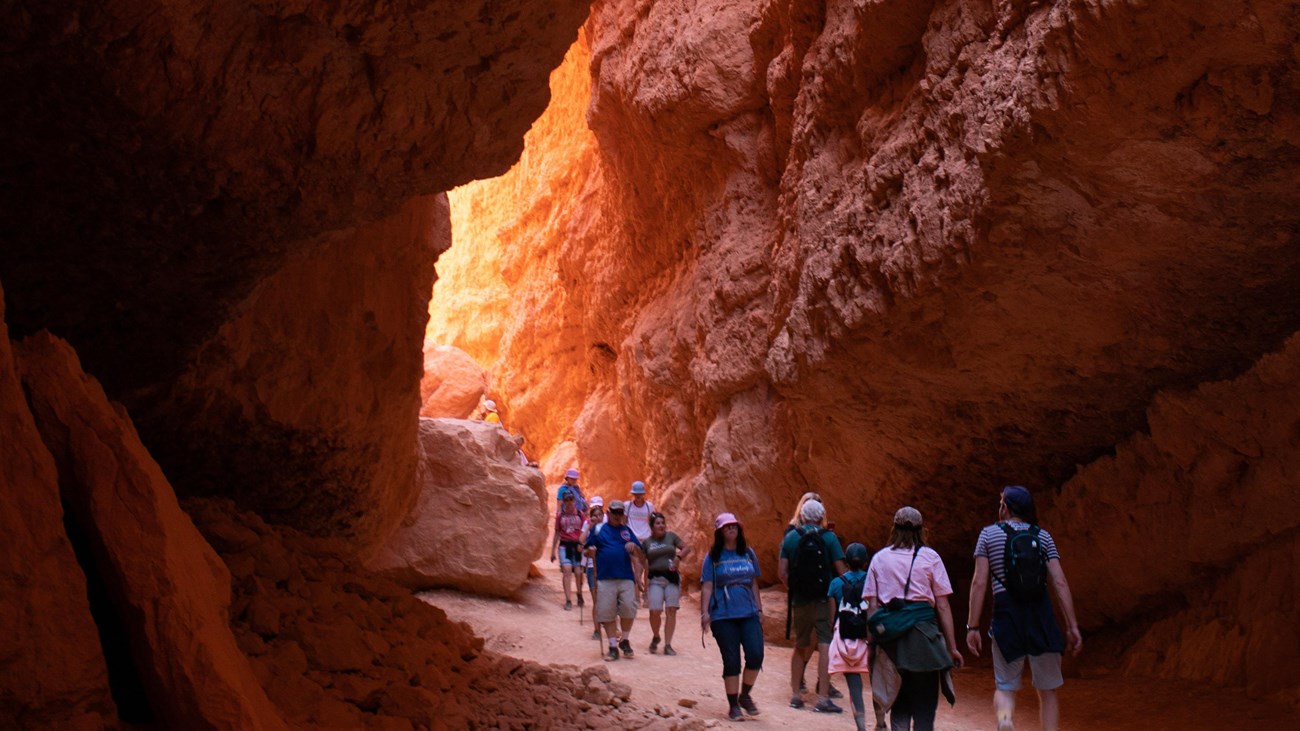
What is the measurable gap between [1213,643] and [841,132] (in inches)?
191

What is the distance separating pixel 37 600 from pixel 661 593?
6270mm

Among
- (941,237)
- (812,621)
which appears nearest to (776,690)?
(812,621)

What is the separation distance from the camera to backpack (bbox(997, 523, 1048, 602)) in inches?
212

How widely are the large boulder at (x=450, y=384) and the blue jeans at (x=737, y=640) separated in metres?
17.2

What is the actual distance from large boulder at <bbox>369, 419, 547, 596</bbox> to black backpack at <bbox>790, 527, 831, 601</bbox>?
4.80 metres

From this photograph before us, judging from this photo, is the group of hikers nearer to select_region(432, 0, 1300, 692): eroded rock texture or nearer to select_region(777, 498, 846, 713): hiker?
select_region(777, 498, 846, 713): hiker

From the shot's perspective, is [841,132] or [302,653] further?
[841,132]

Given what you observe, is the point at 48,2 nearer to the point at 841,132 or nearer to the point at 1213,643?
the point at 841,132

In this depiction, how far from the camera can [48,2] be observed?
3.34 meters

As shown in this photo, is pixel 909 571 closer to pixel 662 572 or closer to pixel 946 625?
pixel 946 625

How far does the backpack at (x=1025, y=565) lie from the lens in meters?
5.38

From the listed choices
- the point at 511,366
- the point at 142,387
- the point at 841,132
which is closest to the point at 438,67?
the point at 142,387

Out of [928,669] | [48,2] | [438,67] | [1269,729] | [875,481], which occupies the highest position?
[438,67]

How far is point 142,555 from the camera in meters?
3.83
